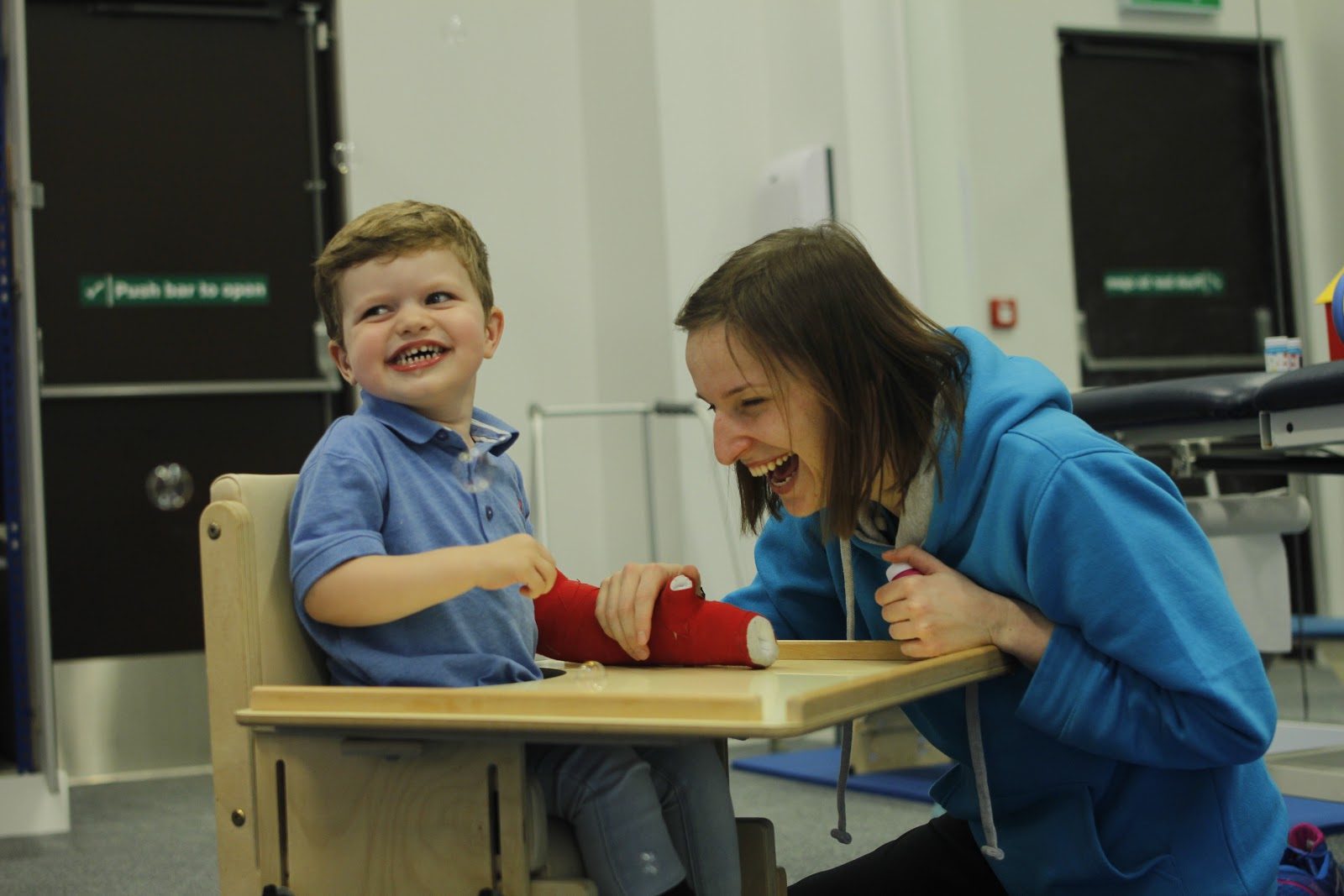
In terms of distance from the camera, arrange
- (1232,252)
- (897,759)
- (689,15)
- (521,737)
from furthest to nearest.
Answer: (689,15), (1232,252), (897,759), (521,737)

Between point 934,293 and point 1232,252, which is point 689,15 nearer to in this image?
point 934,293

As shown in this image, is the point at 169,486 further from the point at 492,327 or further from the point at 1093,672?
the point at 1093,672

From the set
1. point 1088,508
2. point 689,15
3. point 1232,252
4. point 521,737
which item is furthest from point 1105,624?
point 689,15

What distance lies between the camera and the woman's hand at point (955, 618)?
3.79 feet

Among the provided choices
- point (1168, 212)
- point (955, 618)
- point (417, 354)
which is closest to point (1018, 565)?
point (955, 618)

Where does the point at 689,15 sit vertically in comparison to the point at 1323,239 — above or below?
above

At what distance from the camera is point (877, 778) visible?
3500 mm

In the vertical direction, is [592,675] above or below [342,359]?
below

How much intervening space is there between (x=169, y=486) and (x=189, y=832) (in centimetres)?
163

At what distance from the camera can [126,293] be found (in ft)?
15.4

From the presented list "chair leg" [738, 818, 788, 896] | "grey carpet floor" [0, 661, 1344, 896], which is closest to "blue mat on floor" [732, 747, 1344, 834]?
"grey carpet floor" [0, 661, 1344, 896]

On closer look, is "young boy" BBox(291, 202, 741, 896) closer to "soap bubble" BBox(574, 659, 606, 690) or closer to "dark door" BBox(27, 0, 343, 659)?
"soap bubble" BBox(574, 659, 606, 690)

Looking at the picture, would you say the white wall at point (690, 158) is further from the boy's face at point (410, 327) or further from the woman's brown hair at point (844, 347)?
the boy's face at point (410, 327)

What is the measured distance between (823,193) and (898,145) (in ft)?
0.91
